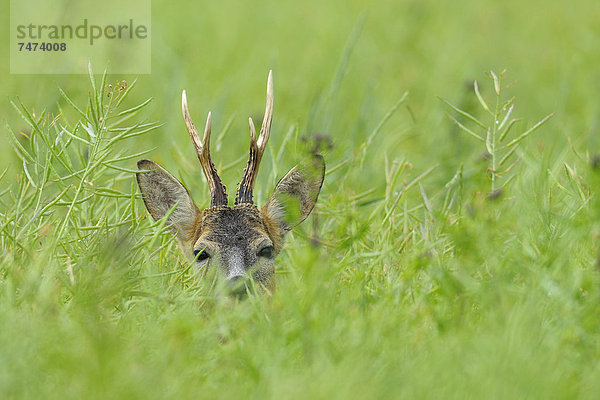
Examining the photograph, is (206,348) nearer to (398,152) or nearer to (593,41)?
(398,152)

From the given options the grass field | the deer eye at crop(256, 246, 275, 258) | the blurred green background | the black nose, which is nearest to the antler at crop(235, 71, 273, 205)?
the grass field

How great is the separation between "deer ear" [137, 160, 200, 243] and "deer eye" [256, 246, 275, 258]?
0.48 meters

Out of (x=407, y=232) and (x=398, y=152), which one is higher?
(x=398, y=152)

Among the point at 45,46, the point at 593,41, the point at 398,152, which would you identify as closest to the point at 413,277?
the point at 398,152

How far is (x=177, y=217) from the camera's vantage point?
5.43 meters

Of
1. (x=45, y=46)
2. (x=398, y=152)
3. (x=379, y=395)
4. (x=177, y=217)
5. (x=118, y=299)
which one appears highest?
(x=45, y=46)

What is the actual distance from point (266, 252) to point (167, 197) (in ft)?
2.34

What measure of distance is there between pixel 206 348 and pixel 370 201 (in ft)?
7.68

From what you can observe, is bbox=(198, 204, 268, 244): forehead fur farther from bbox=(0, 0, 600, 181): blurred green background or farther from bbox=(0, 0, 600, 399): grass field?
bbox=(0, 0, 600, 181): blurred green background

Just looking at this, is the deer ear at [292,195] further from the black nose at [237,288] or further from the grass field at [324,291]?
the black nose at [237,288]

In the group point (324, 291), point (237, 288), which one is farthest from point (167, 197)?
point (324, 291)

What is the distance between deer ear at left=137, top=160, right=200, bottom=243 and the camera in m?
5.40

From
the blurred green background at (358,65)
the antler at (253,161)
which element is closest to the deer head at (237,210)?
the antler at (253,161)

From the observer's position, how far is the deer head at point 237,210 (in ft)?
16.6
